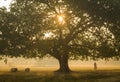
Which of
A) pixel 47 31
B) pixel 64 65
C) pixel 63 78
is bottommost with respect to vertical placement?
pixel 63 78

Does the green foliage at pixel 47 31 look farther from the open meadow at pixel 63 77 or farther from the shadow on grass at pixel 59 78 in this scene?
the shadow on grass at pixel 59 78

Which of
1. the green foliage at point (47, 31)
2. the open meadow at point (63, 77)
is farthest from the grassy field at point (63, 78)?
the green foliage at point (47, 31)

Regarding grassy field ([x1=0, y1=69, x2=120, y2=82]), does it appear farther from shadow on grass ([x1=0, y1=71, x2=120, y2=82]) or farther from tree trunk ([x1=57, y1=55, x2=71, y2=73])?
tree trunk ([x1=57, y1=55, x2=71, y2=73])

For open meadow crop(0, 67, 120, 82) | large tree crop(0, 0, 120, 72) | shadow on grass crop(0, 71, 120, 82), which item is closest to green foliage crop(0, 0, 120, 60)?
large tree crop(0, 0, 120, 72)

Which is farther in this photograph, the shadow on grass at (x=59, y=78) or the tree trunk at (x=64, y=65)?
the tree trunk at (x=64, y=65)

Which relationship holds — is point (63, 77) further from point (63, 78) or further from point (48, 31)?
point (48, 31)

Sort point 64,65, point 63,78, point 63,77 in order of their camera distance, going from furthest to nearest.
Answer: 1. point 64,65
2. point 63,77
3. point 63,78

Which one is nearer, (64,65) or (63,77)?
(63,77)

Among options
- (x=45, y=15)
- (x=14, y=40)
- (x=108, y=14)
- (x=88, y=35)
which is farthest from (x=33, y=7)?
(x=108, y=14)

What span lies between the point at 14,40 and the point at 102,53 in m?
14.3

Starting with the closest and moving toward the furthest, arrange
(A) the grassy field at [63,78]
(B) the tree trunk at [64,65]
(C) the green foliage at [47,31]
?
1. (A) the grassy field at [63,78]
2. (C) the green foliage at [47,31]
3. (B) the tree trunk at [64,65]

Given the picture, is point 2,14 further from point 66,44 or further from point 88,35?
point 88,35

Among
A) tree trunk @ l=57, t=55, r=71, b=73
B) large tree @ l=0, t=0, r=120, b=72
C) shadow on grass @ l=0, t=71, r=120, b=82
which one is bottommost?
shadow on grass @ l=0, t=71, r=120, b=82

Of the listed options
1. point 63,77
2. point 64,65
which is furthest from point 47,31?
point 63,77
